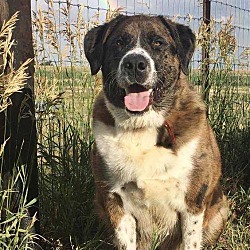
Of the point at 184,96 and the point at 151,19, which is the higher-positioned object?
the point at 151,19

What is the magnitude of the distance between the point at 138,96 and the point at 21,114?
30.2 inches

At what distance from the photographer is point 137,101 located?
10.1 ft

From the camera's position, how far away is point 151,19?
335cm

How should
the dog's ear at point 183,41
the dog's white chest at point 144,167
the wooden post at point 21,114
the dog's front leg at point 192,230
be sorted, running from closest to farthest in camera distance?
the wooden post at point 21,114 → the dog's white chest at point 144,167 → the dog's front leg at point 192,230 → the dog's ear at point 183,41

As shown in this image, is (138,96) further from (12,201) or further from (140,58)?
(12,201)

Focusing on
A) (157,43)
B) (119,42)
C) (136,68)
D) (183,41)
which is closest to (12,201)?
(136,68)

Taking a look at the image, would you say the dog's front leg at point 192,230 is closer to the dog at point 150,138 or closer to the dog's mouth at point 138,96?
the dog at point 150,138

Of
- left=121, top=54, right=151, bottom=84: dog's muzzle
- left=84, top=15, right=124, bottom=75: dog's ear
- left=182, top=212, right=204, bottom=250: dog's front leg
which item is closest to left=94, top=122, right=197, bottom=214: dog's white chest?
left=182, top=212, right=204, bottom=250: dog's front leg

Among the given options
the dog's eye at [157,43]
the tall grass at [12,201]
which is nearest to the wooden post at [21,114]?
the tall grass at [12,201]

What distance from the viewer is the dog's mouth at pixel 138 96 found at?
3.04 metres

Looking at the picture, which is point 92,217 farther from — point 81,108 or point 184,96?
point 184,96

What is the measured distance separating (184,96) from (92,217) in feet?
3.84

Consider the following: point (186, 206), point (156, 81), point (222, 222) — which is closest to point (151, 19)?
point (156, 81)

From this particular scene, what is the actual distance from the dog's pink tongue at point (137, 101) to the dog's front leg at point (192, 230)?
0.78 m
